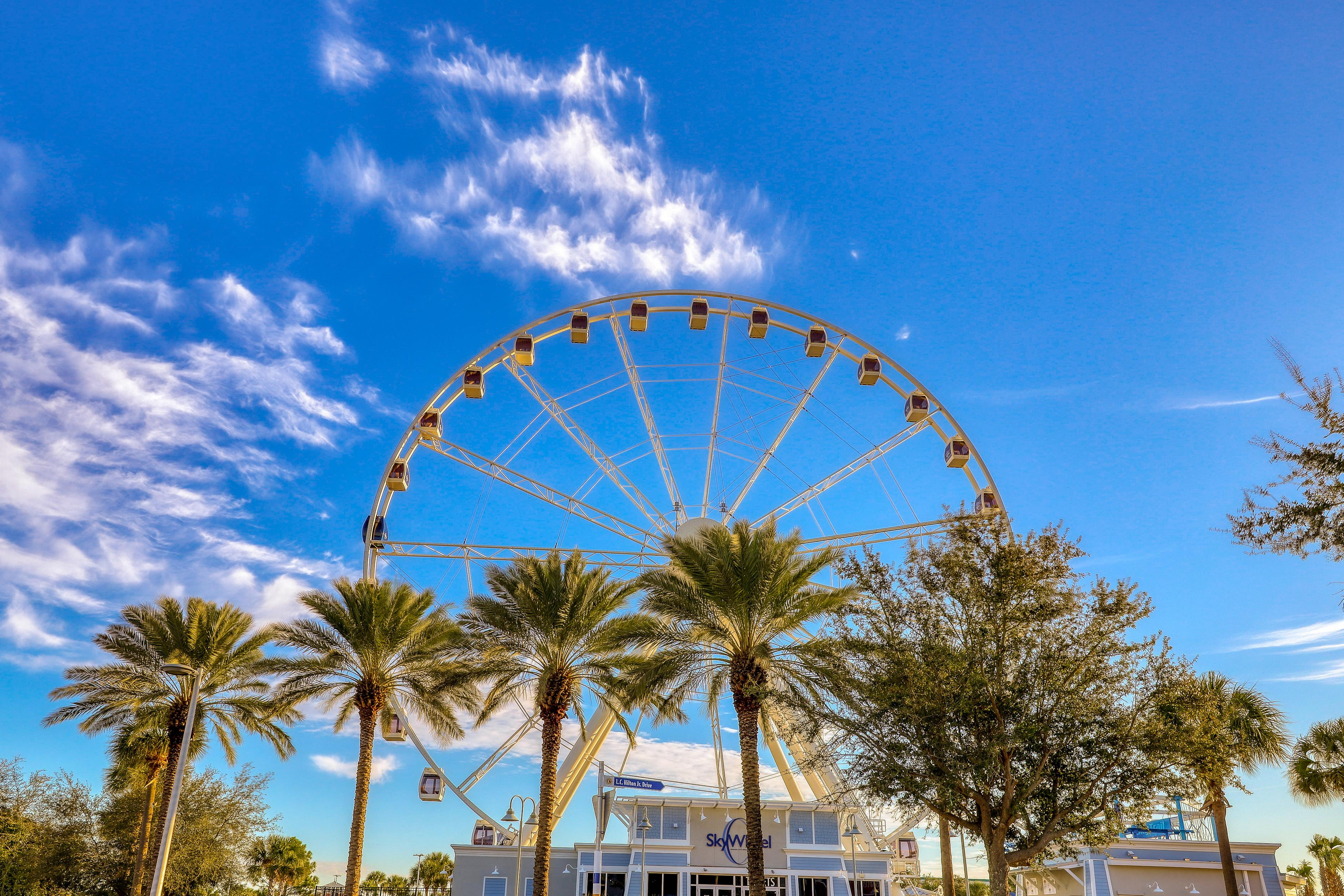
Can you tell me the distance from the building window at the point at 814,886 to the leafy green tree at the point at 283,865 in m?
37.8

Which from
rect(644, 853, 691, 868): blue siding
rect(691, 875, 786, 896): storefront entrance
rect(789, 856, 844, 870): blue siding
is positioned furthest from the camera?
rect(789, 856, 844, 870): blue siding

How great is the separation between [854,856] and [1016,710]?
1335cm

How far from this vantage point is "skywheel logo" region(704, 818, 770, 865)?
29375 mm

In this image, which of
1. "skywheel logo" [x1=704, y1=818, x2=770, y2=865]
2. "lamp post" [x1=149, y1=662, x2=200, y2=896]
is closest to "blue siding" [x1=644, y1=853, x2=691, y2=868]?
"skywheel logo" [x1=704, y1=818, x2=770, y2=865]

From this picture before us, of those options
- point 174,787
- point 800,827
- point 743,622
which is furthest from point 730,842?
point 174,787

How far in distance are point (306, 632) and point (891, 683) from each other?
14856 mm

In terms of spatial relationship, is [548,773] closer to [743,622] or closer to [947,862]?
[743,622]

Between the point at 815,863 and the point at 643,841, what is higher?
the point at 643,841

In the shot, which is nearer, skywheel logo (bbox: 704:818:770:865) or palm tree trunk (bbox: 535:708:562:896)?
palm tree trunk (bbox: 535:708:562:896)

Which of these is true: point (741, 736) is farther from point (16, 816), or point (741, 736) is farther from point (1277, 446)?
point (16, 816)

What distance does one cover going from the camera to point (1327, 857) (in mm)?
37094

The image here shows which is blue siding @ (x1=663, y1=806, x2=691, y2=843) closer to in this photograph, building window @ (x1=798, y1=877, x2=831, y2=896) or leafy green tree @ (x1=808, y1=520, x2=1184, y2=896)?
building window @ (x1=798, y1=877, x2=831, y2=896)

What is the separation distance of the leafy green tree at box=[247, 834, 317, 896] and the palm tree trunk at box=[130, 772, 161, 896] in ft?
90.7

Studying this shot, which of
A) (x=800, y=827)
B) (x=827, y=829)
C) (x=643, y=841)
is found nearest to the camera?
(x=643, y=841)
